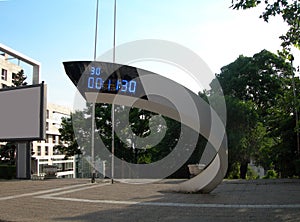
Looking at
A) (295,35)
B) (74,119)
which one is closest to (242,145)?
(74,119)

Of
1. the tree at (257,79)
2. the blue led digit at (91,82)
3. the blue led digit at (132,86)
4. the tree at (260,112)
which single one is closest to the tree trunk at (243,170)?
the tree at (260,112)

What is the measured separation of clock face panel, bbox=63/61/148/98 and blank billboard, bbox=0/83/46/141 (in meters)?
11.2

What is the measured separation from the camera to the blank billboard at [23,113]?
71.0 feet

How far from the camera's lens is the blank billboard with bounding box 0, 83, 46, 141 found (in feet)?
71.0

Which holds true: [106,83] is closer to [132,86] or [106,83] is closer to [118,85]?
[118,85]

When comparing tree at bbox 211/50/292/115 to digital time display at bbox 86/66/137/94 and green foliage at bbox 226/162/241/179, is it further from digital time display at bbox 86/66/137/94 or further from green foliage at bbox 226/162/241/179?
digital time display at bbox 86/66/137/94

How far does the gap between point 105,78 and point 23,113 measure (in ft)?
41.6

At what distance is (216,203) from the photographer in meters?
10.2

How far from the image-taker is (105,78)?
11297mm

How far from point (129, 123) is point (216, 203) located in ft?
64.0

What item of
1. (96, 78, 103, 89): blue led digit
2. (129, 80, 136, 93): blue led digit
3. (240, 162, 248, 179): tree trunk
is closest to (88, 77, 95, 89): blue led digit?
(96, 78, 103, 89): blue led digit

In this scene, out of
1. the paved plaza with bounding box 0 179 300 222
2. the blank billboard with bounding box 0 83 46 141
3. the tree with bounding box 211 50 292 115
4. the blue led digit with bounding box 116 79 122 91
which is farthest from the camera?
the tree with bounding box 211 50 292 115

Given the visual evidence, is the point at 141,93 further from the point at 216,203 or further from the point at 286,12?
the point at 286,12

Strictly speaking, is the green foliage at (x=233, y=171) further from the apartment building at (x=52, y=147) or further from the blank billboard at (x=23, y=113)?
the apartment building at (x=52, y=147)
